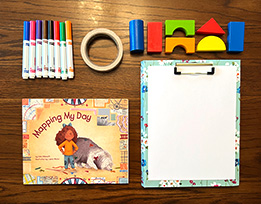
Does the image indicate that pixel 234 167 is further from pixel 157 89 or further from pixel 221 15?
pixel 221 15

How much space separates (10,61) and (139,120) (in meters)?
0.50

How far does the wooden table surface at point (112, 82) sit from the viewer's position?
26.7 inches

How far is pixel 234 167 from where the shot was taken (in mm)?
679

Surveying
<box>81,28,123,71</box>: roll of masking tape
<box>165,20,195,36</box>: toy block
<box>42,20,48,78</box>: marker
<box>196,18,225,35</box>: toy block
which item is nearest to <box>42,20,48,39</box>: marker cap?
<box>42,20,48,78</box>: marker

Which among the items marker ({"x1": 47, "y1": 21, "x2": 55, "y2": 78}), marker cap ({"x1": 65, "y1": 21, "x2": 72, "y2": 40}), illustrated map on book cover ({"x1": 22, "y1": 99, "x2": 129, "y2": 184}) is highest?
marker cap ({"x1": 65, "y1": 21, "x2": 72, "y2": 40})

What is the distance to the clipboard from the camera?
2.20 ft

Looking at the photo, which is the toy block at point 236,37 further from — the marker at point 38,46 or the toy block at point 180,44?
the marker at point 38,46

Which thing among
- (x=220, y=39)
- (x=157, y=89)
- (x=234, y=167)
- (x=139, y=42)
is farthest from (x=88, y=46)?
(x=234, y=167)

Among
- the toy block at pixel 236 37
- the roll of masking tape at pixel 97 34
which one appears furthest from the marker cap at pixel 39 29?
the toy block at pixel 236 37

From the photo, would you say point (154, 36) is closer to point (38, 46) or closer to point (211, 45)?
point (211, 45)

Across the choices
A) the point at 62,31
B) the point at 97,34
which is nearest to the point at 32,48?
the point at 62,31

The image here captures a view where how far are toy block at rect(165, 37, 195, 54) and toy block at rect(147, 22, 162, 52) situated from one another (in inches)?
1.1

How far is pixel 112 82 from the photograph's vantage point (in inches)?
26.8

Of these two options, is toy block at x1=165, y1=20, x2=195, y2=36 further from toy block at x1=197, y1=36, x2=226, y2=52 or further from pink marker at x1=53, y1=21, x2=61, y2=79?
pink marker at x1=53, y1=21, x2=61, y2=79
